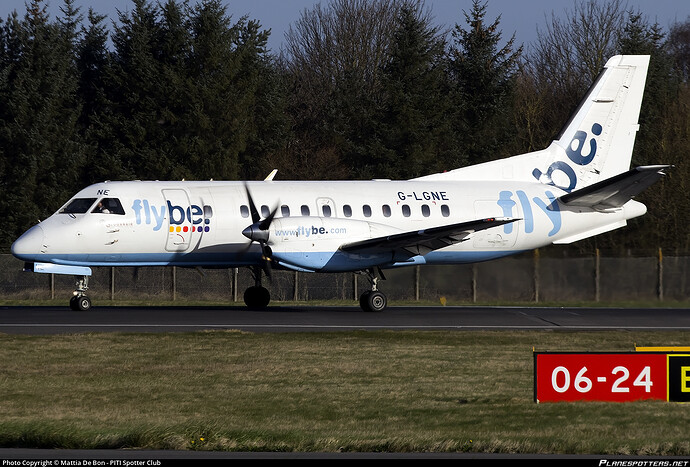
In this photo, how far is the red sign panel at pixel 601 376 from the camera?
11.9 meters

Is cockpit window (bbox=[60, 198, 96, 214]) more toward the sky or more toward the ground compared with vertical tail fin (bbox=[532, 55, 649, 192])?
more toward the ground

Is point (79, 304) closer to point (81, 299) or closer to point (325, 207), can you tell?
point (81, 299)

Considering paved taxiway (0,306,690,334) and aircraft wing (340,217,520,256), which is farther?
aircraft wing (340,217,520,256)

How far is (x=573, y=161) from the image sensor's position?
31.2 metres

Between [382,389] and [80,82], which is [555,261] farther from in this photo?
[80,82]

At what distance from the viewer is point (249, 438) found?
1091cm

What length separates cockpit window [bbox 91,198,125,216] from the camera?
2648 centimetres

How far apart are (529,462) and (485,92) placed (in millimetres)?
49228

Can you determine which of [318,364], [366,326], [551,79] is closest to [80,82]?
[551,79]

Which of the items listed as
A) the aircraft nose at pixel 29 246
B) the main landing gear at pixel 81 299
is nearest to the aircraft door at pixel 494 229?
the main landing gear at pixel 81 299

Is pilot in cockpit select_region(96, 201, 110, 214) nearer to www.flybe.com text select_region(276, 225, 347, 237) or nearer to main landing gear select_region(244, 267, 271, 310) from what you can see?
www.flybe.com text select_region(276, 225, 347, 237)

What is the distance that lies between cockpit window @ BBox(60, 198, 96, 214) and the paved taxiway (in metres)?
2.65

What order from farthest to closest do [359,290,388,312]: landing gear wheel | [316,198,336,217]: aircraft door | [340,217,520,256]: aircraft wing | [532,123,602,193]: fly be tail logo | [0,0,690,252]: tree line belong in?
[0,0,690,252]: tree line < [532,123,602,193]: fly be tail logo < [316,198,336,217]: aircraft door < [359,290,388,312]: landing gear wheel < [340,217,520,256]: aircraft wing

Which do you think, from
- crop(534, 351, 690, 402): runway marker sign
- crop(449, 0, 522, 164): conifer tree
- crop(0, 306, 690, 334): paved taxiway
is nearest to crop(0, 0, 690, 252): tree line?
crop(449, 0, 522, 164): conifer tree
